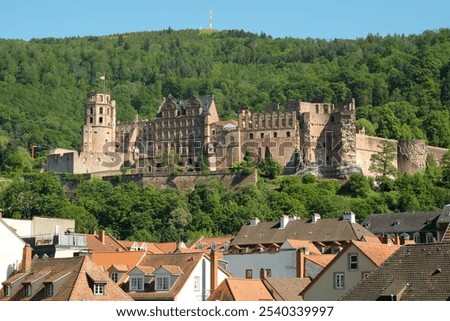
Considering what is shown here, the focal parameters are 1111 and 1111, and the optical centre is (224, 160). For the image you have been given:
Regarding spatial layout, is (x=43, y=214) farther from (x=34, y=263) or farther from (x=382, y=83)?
(x=382, y=83)

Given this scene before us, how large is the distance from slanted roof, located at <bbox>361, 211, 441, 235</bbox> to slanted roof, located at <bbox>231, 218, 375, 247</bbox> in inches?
426

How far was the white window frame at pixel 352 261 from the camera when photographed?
132 feet

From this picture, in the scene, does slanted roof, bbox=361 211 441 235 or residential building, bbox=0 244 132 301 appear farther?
slanted roof, bbox=361 211 441 235

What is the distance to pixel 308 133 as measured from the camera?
134375 millimetres

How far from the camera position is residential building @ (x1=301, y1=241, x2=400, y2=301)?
131 feet

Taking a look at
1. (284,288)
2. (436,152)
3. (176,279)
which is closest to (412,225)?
(284,288)

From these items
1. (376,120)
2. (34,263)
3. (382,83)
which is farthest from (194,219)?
(382,83)

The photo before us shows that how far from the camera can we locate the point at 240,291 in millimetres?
44094

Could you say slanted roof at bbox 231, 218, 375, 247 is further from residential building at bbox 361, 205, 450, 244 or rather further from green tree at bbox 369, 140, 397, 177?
green tree at bbox 369, 140, 397, 177

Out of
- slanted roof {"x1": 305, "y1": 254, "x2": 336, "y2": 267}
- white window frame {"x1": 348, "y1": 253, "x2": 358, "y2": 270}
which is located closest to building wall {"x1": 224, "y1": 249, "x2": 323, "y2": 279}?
slanted roof {"x1": 305, "y1": 254, "x2": 336, "y2": 267}

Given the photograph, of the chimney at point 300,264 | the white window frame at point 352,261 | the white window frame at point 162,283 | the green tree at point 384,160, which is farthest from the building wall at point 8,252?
the green tree at point 384,160

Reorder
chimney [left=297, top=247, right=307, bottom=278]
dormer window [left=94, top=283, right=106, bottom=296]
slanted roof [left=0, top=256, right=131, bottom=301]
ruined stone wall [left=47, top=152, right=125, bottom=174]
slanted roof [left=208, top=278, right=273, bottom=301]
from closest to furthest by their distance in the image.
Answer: slanted roof [left=0, top=256, right=131, bottom=301] < dormer window [left=94, top=283, right=106, bottom=296] < slanted roof [left=208, top=278, right=273, bottom=301] < chimney [left=297, top=247, right=307, bottom=278] < ruined stone wall [left=47, top=152, right=125, bottom=174]

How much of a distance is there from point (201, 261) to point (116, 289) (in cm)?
911

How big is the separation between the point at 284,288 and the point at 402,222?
143 ft
